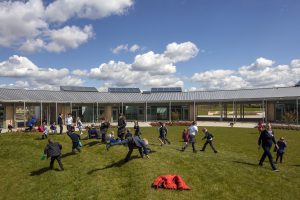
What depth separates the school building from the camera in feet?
122

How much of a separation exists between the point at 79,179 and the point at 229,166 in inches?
284

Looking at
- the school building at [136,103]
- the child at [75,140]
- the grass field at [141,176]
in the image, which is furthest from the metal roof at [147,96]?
the grass field at [141,176]

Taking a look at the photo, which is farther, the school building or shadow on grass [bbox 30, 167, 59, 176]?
the school building

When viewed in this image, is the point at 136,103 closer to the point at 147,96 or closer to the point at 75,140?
the point at 147,96

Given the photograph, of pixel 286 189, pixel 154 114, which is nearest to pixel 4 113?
pixel 154 114

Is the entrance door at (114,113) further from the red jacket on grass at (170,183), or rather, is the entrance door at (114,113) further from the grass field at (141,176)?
the red jacket on grass at (170,183)

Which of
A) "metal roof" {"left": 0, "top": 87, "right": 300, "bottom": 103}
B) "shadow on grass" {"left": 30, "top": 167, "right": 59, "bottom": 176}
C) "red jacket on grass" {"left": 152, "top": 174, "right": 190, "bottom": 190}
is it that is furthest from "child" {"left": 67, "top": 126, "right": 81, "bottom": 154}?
"metal roof" {"left": 0, "top": 87, "right": 300, "bottom": 103}

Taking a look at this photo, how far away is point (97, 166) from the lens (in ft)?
46.4

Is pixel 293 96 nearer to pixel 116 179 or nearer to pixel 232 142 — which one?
pixel 232 142

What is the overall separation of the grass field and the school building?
2139 centimetres

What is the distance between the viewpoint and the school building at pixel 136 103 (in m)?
37.2

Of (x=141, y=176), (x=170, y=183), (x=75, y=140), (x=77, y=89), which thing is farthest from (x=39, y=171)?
(x=77, y=89)

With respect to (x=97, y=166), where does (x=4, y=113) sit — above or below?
above

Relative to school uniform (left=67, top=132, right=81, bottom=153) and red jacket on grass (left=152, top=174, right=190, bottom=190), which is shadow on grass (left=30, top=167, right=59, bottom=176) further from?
red jacket on grass (left=152, top=174, right=190, bottom=190)
